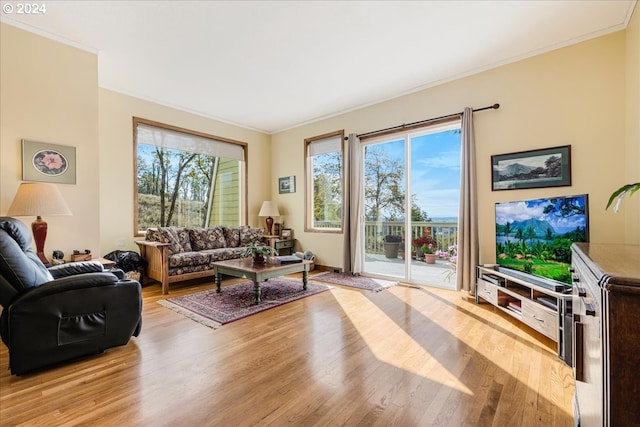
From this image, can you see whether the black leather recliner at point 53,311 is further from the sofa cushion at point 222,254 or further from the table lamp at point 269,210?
the table lamp at point 269,210

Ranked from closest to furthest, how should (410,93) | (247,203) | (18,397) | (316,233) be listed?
(18,397), (410,93), (316,233), (247,203)

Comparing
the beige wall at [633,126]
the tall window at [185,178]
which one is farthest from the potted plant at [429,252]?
the tall window at [185,178]

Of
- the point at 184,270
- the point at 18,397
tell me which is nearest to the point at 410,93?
the point at 184,270

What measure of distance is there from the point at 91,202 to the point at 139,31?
195 centimetres

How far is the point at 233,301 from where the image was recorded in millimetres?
3479

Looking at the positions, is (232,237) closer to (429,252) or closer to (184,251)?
(184,251)

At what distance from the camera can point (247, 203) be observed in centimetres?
604

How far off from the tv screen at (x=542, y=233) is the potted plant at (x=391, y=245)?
1577 millimetres

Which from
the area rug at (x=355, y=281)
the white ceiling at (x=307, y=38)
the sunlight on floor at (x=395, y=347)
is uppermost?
the white ceiling at (x=307, y=38)

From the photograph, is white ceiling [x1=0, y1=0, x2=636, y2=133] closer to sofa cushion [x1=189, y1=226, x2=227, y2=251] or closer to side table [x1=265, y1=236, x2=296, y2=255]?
sofa cushion [x1=189, y1=226, x2=227, y2=251]

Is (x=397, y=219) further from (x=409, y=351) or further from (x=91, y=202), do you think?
(x=91, y=202)

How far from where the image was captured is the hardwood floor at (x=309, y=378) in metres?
1.54

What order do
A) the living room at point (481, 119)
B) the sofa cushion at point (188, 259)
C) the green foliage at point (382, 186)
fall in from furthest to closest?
1. the green foliage at point (382, 186)
2. the sofa cushion at point (188, 259)
3. the living room at point (481, 119)

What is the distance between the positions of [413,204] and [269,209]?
285cm
